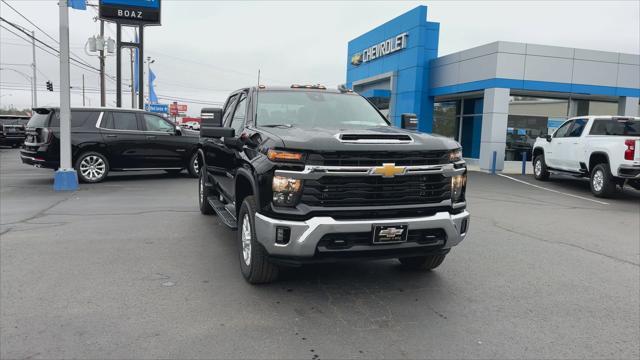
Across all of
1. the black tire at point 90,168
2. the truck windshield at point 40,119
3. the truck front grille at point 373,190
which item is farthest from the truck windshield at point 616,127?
the truck windshield at point 40,119

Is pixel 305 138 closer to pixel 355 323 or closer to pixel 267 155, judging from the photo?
pixel 267 155

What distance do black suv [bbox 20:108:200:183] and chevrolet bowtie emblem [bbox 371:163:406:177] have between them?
982 centimetres

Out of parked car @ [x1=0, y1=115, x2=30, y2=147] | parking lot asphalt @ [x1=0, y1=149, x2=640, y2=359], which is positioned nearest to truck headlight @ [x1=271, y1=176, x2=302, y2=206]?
parking lot asphalt @ [x1=0, y1=149, x2=640, y2=359]

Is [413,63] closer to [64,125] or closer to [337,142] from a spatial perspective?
[64,125]

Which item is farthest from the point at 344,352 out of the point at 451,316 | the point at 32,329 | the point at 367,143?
the point at 32,329

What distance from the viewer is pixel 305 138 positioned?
4059 mm

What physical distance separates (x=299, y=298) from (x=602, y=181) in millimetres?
10104

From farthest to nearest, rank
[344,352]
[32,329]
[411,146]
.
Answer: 1. [411,146]
2. [32,329]
3. [344,352]

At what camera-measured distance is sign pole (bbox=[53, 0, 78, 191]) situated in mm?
10719

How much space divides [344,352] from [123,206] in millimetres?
6629

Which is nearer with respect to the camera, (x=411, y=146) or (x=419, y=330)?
(x=419, y=330)

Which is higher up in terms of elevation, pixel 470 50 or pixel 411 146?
pixel 470 50

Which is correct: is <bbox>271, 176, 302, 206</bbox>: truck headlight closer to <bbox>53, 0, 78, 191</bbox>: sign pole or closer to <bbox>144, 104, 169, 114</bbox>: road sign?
<bbox>53, 0, 78, 191</bbox>: sign pole

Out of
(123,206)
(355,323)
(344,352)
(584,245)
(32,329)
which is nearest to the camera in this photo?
(344,352)
